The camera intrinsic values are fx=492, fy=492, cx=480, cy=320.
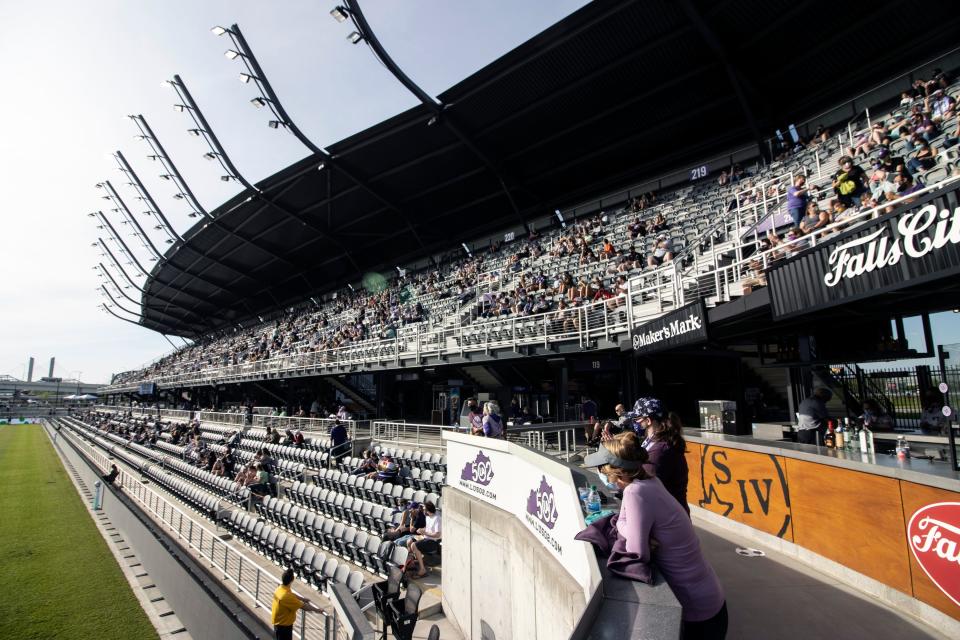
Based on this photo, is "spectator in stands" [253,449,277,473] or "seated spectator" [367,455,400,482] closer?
"seated spectator" [367,455,400,482]

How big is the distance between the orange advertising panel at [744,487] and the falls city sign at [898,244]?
8.69ft

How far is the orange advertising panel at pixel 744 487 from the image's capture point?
6395mm

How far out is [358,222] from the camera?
3638 cm

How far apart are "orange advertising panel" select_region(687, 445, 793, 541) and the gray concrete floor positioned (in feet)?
1.98

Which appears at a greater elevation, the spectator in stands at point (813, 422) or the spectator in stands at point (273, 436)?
the spectator in stands at point (813, 422)

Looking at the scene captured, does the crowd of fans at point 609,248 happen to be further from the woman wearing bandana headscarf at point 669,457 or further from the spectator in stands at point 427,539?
the spectator in stands at point 427,539

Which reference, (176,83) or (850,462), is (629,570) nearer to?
(850,462)

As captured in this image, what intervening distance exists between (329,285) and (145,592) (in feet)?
124

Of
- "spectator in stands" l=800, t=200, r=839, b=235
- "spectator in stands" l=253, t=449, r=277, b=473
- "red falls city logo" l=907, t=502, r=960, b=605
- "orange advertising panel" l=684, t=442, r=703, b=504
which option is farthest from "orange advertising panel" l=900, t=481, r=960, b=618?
"spectator in stands" l=253, t=449, r=277, b=473

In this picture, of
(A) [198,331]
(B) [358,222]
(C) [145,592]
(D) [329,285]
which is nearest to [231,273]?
(D) [329,285]

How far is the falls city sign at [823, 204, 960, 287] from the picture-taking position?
13.8ft

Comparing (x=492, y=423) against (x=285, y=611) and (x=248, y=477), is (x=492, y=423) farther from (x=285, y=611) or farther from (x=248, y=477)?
(x=248, y=477)

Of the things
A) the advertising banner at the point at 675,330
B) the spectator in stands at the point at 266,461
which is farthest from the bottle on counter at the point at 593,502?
the spectator in stands at the point at 266,461

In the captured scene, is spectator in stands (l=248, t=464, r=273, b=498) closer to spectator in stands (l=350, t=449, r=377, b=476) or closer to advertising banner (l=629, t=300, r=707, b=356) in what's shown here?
spectator in stands (l=350, t=449, r=377, b=476)
